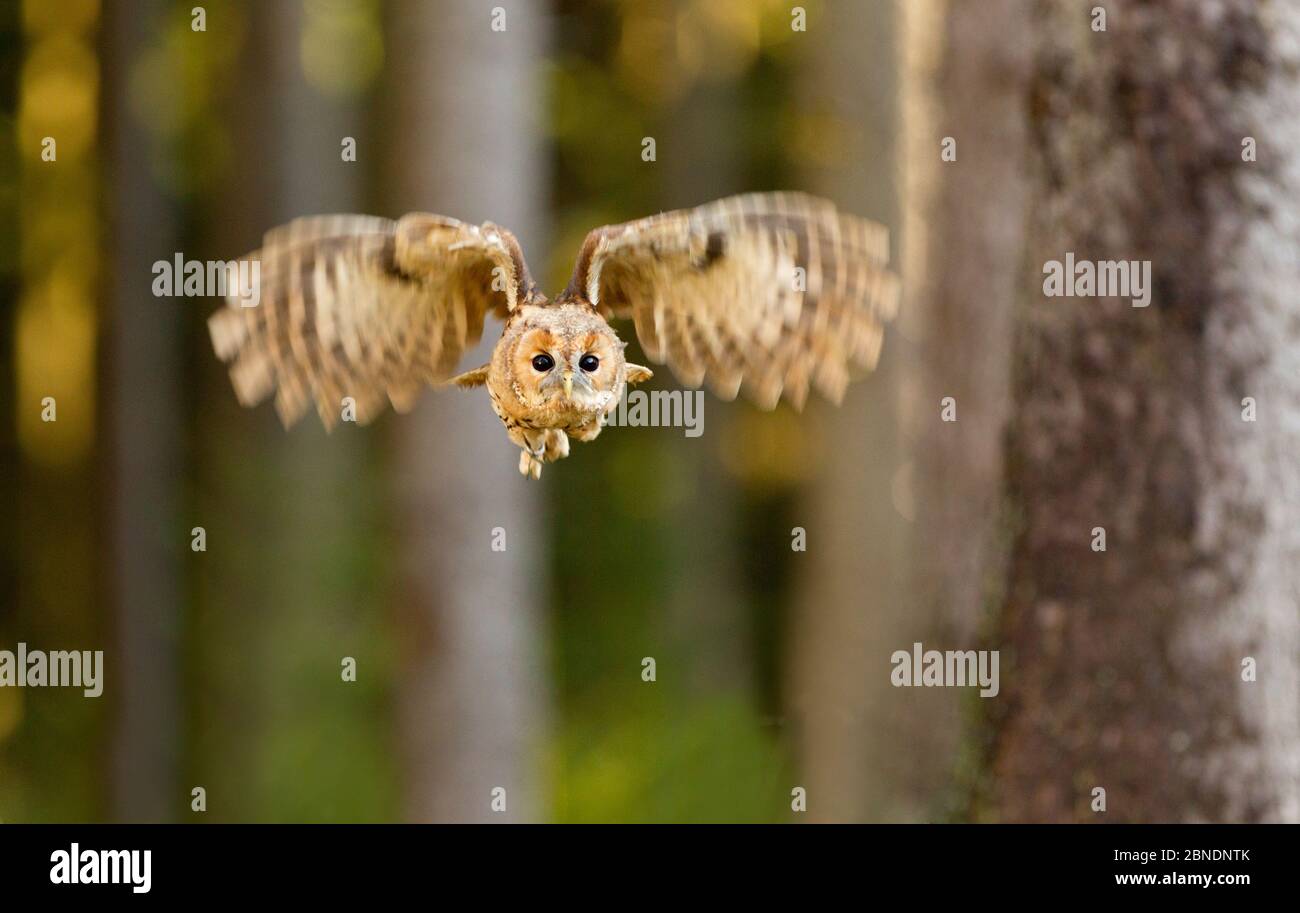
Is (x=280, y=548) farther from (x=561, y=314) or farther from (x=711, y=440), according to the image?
(x=561, y=314)

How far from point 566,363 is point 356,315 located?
213 mm

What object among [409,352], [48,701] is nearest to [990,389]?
[409,352]

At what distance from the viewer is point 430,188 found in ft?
11.8

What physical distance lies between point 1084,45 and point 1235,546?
116 cm

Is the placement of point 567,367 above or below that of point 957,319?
below

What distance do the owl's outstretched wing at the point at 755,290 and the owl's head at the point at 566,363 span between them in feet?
0.15

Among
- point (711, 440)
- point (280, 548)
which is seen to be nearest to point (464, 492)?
Answer: point (280, 548)

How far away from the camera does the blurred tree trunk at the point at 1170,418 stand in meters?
2.62

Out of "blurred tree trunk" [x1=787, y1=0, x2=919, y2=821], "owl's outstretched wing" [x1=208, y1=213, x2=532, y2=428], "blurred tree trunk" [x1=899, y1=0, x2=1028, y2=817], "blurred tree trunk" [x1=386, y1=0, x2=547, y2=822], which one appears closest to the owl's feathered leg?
"owl's outstretched wing" [x1=208, y1=213, x2=532, y2=428]

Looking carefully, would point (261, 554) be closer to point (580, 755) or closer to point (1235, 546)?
point (580, 755)

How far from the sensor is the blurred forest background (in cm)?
269

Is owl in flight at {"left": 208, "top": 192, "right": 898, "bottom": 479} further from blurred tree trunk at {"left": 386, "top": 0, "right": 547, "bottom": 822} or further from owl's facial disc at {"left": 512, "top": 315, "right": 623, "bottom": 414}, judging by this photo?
blurred tree trunk at {"left": 386, "top": 0, "right": 547, "bottom": 822}

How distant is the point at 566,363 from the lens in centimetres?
98

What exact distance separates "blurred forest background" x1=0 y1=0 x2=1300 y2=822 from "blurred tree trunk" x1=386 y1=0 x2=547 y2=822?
0.02 metres
